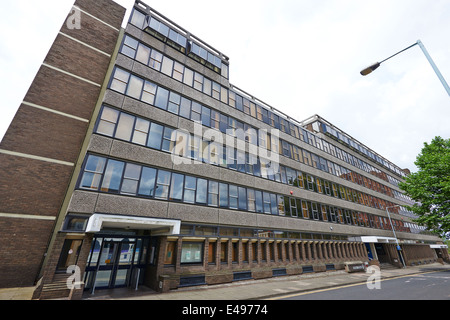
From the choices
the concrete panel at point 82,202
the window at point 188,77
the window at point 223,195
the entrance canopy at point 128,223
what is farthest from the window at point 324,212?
the concrete panel at point 82,202

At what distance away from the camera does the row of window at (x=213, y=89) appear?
15.4m

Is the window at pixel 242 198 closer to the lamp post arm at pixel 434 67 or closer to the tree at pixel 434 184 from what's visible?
the lamp post arm at pixel 434 67

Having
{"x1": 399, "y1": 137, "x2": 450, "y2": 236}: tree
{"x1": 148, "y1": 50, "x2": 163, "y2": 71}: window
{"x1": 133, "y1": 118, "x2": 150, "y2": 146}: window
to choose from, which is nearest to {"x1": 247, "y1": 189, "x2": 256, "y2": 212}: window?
{"x1": 133, "y1": 118, "x2": 150, "y2": 146}: window

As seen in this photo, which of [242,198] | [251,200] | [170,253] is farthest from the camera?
[251,200]

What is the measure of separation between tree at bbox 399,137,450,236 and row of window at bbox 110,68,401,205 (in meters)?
10.8

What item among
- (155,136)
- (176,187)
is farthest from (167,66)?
(176,187)

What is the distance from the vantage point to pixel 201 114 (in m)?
17.2

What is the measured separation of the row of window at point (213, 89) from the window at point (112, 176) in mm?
8469

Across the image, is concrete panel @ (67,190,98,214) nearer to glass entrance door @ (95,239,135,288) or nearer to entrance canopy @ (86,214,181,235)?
entrance canopy @ (86,214,181,235)

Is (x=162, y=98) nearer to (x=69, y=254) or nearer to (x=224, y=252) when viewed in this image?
(x=69, y=254)

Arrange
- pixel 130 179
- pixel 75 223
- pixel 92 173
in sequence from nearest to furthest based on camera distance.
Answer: pixel 75 223
pixel 92 173
pixel 130 179

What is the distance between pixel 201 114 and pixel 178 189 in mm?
7028

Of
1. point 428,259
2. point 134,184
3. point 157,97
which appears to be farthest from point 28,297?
point 428,259

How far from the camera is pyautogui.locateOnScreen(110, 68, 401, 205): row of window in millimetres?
14016
